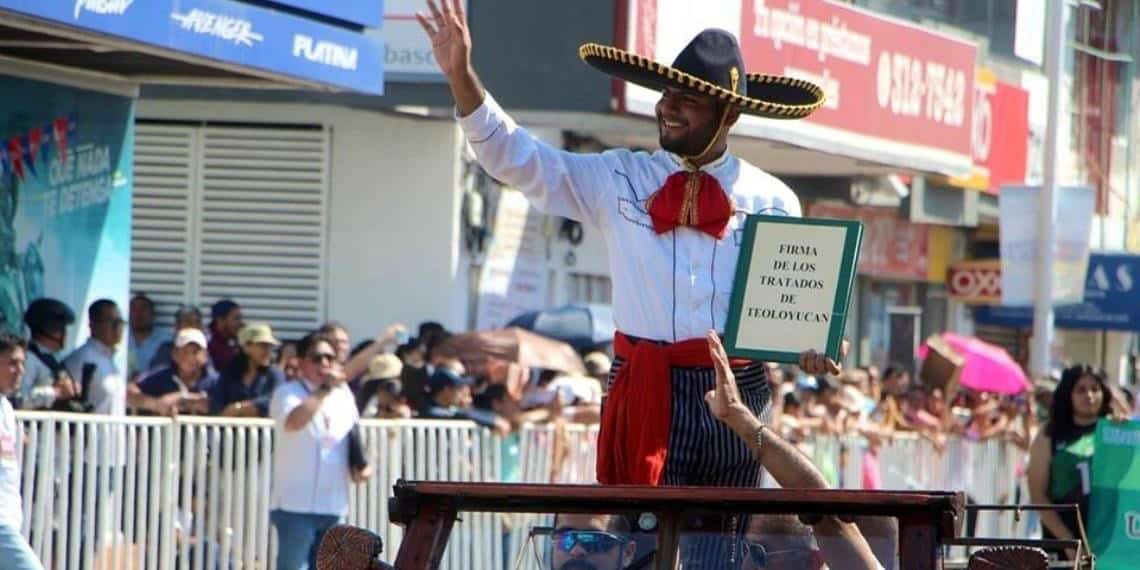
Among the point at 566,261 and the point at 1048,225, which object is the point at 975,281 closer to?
the point at 1048,225

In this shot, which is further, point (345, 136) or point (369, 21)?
point (345, 136)

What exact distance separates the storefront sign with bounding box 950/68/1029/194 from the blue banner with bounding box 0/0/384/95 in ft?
43.0

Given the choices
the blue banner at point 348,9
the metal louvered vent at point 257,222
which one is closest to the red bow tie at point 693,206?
the blue banner at point 348,9

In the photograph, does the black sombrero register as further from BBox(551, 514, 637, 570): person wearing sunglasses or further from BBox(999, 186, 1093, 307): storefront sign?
BBox(999, 186, 1093, 307): storefront sign

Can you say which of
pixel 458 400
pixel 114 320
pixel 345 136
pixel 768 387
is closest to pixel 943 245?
pixel 345 136

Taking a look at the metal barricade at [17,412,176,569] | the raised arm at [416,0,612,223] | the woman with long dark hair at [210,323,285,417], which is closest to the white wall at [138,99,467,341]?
the woman with long dark hair at [210,323,285,417]

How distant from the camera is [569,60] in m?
19.4

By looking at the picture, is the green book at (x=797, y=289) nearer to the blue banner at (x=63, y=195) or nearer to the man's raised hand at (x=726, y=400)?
the man's raised hand at (x=726, y=400)

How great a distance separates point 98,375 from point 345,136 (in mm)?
7594

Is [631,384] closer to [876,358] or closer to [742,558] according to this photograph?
[742,558]

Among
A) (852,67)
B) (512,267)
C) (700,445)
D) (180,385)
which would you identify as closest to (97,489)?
(180,385)

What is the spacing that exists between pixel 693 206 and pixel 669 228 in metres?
0.09

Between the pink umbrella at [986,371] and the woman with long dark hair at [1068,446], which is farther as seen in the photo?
the pink umbrella at [986,371]

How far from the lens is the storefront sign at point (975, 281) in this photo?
33.1 metres
